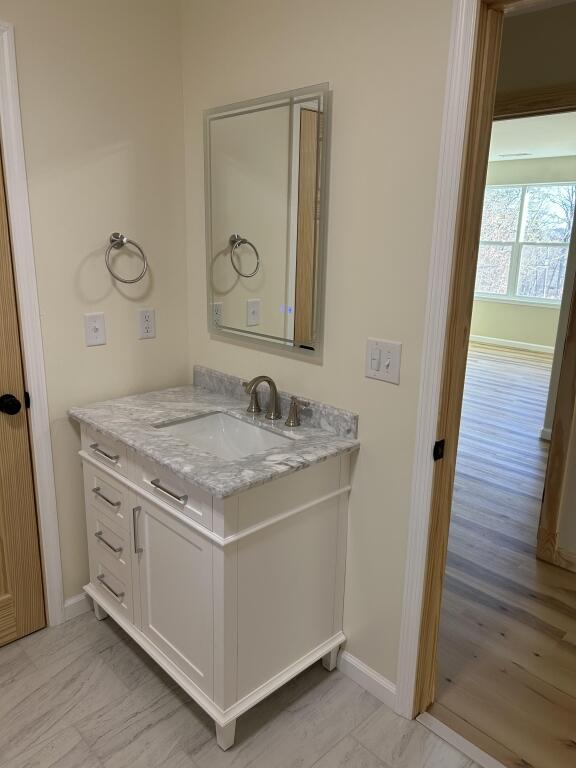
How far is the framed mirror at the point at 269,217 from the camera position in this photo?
1.84m

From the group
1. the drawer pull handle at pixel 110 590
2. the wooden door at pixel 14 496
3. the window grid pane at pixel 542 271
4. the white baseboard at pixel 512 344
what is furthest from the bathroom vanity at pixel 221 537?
the window grid pane at pixel 542 271

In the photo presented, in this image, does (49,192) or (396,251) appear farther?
(49,192)

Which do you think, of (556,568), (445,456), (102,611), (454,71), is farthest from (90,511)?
(556,568)

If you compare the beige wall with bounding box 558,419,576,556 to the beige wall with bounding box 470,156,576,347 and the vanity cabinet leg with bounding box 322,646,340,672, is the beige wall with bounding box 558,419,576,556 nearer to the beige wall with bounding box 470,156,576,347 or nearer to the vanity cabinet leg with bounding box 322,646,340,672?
the vanity cabinet leg with bounding box 322,646,340,672

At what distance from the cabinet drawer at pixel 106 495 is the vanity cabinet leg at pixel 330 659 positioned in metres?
0.86

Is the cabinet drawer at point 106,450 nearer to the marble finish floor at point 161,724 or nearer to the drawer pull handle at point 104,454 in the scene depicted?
the drawer pull handle at point 104,454

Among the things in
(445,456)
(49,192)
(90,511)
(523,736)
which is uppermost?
(49,192)

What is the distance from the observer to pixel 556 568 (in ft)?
9.18

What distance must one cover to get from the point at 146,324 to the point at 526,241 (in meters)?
7.33

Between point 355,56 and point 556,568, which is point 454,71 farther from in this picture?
point 556,568

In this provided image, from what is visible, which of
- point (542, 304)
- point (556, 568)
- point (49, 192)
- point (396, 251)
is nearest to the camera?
point (396, 251)

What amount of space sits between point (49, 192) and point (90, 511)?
1.19m

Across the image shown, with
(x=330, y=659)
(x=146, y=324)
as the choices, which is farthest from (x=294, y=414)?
(x=330, y=659)

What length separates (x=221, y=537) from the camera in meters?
1.54
